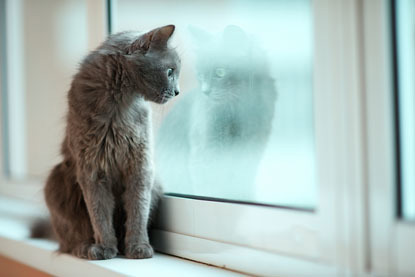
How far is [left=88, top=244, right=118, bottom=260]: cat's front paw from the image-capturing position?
3.36 ft

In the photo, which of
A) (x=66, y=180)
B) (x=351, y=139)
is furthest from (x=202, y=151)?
(x=351, y=139)

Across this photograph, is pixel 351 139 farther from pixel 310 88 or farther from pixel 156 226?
pixel 156 226

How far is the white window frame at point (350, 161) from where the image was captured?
696mm

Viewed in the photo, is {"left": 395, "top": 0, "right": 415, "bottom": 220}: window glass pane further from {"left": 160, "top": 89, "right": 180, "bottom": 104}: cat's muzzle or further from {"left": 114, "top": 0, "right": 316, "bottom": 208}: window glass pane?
{"left": 160, "top": 89, "right": 180, "bottom": 104}: cat's muzzle

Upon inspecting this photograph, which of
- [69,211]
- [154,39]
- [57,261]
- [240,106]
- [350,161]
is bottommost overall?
[57,261]

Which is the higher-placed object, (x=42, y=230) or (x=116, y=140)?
(x=116, y=140)

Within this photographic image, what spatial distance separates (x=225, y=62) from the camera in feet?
3.52

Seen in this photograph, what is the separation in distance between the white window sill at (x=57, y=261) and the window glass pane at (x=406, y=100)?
375mm

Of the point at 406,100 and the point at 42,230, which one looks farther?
the point at 42,230

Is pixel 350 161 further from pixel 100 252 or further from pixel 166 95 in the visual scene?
pixel 100 252

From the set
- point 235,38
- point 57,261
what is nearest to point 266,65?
point 235,38

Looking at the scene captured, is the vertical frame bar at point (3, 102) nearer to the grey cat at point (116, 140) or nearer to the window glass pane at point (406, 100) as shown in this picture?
the grey cat at point (116, 140)

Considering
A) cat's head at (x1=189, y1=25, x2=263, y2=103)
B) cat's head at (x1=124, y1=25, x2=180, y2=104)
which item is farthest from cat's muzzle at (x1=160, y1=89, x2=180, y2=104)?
cat's head at (x1=189, y1=25, x2=263, y2=103)

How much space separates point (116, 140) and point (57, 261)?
36 cm
